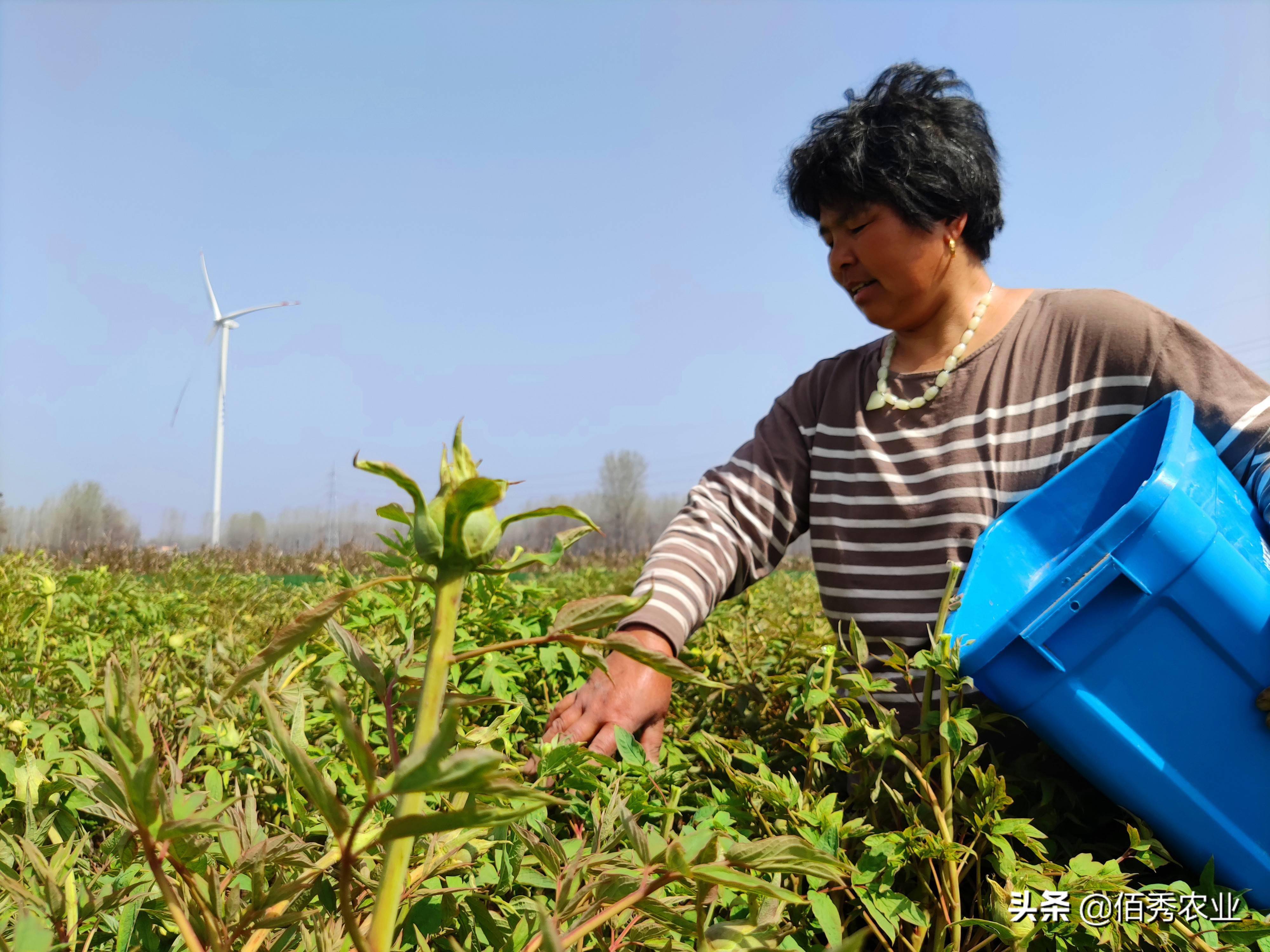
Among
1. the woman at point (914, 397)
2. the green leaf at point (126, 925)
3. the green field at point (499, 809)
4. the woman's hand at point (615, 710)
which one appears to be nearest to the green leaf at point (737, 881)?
the green field at point (499, 809)

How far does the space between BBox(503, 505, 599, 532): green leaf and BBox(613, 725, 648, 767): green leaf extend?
0.58 m

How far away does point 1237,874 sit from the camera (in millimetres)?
1025

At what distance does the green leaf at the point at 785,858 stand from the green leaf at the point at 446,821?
0.13m

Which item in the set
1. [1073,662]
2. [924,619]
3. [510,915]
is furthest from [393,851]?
[924,619]

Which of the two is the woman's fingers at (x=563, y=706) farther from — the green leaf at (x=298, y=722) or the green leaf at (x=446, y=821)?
the green leaf at (x=446, y=821)

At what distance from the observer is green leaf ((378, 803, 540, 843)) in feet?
0.95

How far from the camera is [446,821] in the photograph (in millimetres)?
292

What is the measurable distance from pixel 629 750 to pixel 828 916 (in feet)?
0.97

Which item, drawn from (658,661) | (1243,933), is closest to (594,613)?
(658,661)

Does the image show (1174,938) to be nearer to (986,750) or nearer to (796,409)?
(986,750)

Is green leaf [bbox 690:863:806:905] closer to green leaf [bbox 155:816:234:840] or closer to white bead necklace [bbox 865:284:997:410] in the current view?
green leaf [bbox 155:816:234:840]

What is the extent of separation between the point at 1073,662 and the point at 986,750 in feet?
1.02

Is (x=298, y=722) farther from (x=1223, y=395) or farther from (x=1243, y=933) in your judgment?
(x=1223, y=395)

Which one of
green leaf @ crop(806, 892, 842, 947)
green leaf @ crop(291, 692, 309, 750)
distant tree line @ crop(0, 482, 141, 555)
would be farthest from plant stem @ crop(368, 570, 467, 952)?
distant tree line @ crop(0, 482, 141, 555)
